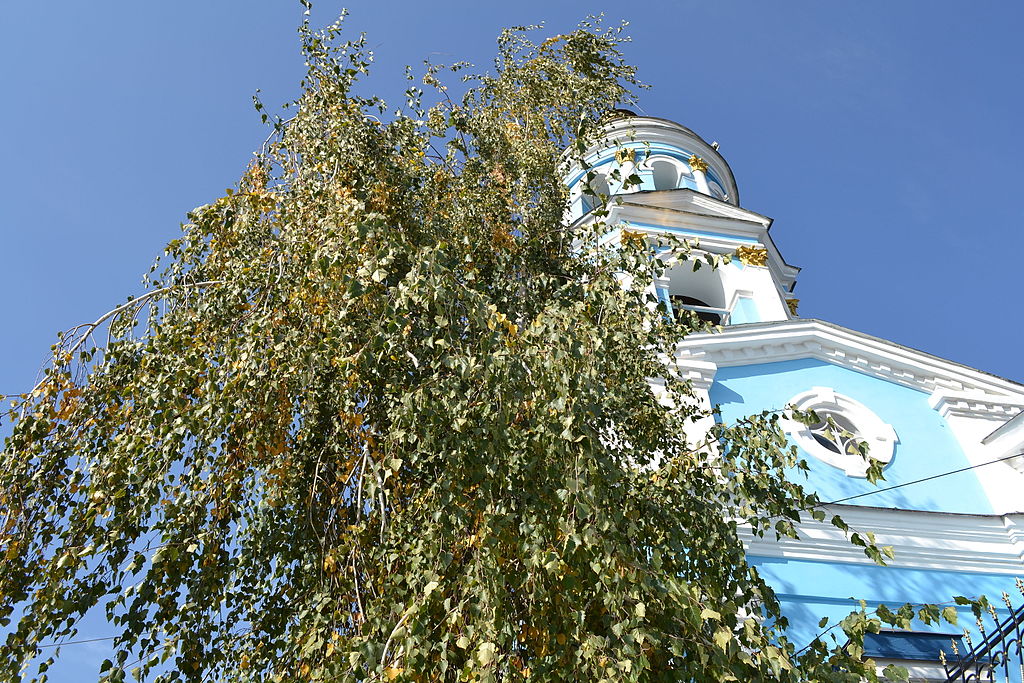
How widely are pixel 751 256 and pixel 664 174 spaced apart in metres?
3.72

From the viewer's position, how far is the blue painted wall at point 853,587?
856 centimetres

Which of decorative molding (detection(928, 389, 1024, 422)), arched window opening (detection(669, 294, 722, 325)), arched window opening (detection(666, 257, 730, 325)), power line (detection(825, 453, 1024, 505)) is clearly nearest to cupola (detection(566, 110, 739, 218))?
arched window opening (detection(666, 257, 730, 325))

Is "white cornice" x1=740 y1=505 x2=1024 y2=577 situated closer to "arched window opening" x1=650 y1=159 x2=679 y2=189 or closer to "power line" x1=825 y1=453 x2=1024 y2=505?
"power line" x1=825 y1=453 x2=1024 y2=505

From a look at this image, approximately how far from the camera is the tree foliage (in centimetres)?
433

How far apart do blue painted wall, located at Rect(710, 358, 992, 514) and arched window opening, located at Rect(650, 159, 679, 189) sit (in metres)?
6.37

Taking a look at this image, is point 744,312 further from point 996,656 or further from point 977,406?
point 996,656

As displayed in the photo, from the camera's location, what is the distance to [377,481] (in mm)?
4996

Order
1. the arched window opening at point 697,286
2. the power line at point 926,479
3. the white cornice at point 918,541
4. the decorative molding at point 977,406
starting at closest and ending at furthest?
the white cornice at point 918,541
the power line at point 926,479
the decorative molding at point 977,406
the arched window opening at point 697,286

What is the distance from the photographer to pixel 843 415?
10.9 meters

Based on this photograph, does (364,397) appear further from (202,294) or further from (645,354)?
(645,354)

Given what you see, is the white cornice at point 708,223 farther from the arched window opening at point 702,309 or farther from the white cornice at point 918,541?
the white cornice at point 918,541

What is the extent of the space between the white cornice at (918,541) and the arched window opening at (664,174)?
8964 mm

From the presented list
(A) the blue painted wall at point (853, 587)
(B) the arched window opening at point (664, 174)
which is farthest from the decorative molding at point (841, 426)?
(B) the arched window opening at point (664, 174)

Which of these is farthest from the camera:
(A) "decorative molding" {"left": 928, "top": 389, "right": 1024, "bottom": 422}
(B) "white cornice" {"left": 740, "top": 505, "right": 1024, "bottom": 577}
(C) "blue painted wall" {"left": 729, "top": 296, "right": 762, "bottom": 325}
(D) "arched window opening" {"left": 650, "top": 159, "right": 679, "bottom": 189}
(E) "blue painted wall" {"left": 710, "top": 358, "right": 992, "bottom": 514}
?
(D) "arched window opening" {"left": 650, "top": 159, "right": 679, "bottom": 189}
